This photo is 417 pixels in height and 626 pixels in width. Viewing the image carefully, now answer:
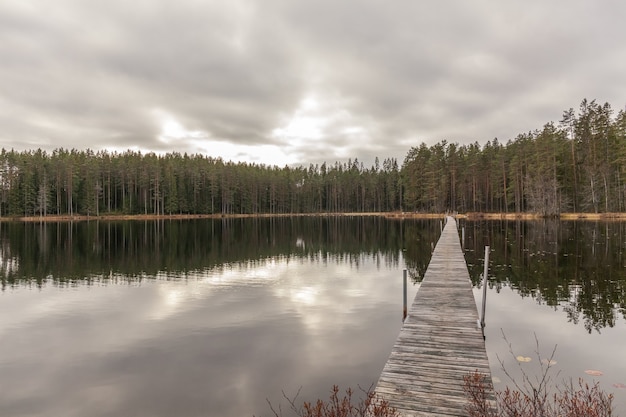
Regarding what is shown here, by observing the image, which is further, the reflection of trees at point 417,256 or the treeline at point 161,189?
the treeline at point 161,189

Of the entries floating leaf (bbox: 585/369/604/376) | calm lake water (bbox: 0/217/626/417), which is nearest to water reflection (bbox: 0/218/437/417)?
calm lake water (bbox: 0/217/626/417)

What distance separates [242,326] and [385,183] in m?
137

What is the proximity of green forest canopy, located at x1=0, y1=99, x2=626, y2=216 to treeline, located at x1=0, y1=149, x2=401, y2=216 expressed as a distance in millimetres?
359

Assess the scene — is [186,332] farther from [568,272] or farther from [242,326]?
[568,272]

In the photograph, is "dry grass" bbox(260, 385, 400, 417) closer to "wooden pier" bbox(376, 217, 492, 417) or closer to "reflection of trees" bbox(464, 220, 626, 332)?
"wooden pier" bbox(376, 217, 492, 417)

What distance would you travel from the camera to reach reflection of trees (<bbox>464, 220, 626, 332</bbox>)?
1681 cm

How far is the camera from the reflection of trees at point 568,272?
16.8 meters

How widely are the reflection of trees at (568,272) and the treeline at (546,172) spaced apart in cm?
4009

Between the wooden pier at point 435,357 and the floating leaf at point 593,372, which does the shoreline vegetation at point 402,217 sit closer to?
the wooden pier at point 435,357

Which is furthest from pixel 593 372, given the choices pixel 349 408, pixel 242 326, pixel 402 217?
pixel 402 217

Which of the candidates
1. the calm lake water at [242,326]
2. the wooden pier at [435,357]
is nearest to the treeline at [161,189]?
the calm lake water at [242,326]

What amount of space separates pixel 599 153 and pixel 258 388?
92.5 metres

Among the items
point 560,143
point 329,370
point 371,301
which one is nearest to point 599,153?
point 560,143

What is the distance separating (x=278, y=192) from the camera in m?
152
